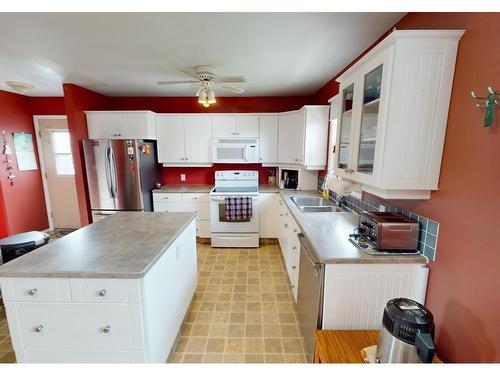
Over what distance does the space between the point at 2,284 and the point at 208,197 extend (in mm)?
2520

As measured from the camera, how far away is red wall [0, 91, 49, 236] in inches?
138

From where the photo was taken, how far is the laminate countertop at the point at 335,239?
135 cm

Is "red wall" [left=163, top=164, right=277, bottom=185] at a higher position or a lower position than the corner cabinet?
lower

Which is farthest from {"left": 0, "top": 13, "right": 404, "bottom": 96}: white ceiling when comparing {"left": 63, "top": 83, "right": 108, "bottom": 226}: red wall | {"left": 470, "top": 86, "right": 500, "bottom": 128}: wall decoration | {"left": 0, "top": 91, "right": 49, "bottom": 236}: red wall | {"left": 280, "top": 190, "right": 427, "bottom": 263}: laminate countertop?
{"left": 280, "top": 190, "right": 427, "bottom": 263}: laminate countertop

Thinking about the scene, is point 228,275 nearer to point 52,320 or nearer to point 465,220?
point 52,320

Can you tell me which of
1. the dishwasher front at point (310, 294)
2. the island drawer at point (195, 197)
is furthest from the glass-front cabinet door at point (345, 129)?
the island drawer at point (195, 197)

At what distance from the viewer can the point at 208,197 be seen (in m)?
3.62

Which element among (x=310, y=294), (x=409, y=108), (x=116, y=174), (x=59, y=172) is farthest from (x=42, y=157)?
(x=409, y=108)

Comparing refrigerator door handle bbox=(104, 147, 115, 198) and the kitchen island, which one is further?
refrigerator door handle bbox=(104, 147, 115, 198)

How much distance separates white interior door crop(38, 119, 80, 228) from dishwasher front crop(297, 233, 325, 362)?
4.29 metres

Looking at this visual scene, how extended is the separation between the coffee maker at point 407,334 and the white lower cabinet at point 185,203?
295cm

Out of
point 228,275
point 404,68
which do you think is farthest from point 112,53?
point 228,275

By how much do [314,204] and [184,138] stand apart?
2319 mm

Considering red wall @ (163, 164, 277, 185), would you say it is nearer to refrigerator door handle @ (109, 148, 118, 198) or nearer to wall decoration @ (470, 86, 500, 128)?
refrigerator door handle @ (109, 148, 118, 198)
